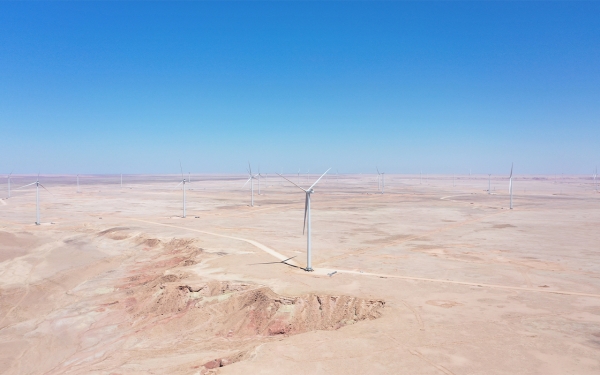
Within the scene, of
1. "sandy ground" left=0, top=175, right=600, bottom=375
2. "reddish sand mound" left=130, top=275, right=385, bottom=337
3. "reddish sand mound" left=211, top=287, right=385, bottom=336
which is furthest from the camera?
"reddish sand mound" left=130, top=275, right=385, bottom=337

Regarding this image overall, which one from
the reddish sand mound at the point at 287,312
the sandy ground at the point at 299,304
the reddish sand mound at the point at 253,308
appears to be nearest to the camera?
the sandy ground at the point at 299,304

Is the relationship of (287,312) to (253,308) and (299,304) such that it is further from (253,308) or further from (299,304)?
(253,308)

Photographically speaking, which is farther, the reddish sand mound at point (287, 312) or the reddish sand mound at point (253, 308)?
the reddish sand mound at point (253, 308)

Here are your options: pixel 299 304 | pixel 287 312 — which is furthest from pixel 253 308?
pixel 299 304

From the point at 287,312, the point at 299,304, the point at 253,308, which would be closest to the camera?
the point at 287,312

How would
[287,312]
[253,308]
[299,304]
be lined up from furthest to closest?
[253,308] → [299,304] → [287,312]

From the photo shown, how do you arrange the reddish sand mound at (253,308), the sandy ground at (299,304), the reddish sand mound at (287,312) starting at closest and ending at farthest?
the sandy ground at (299,304), the reddish sand mound at (287,312), the reddish sand mound at (253,308)

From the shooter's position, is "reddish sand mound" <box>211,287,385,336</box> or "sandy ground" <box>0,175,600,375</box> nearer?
"sandy ground" <box>0,175,600,375</box>

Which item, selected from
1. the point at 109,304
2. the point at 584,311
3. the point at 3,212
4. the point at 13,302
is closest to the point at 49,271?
the point at 13,302
